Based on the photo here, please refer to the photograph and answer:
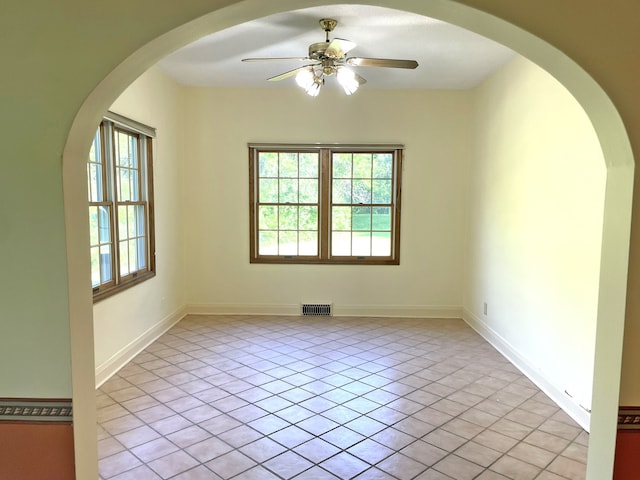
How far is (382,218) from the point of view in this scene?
18.9ft

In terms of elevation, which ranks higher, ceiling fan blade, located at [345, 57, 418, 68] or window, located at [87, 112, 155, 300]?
ceiling fan blade, located at [345, 57, 418, 68]

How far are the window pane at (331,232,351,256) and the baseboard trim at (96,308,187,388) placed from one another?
215 cm

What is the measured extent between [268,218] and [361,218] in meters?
1.23

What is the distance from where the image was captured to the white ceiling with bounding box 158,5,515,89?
11.0 ft

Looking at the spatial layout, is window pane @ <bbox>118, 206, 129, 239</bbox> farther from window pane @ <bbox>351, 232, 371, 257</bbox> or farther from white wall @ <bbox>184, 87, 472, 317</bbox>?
window pane @ <bbox>351, 232, 371, 257</bbox>

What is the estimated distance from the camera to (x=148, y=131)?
173 inches

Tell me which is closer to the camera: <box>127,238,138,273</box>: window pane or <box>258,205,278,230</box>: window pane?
<box>127,238,138,273</box>: window pane

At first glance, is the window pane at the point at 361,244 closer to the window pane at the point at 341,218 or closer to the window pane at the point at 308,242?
the window pane at the point at 341,218

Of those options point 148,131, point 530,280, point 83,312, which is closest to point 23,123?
point 83,312

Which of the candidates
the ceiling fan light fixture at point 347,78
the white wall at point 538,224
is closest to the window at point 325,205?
the white wall at point 538,224

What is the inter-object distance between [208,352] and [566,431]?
3114 millimetres

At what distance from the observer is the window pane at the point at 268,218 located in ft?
18.8

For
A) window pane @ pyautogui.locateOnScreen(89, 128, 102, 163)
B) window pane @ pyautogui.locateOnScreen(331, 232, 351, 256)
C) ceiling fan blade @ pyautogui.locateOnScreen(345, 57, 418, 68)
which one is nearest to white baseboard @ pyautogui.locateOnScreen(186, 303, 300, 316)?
window pane @ pyautogui.locateOnScreen(331, 232, 351, 256)

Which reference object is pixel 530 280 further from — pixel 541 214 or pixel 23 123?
pixel 23 123
